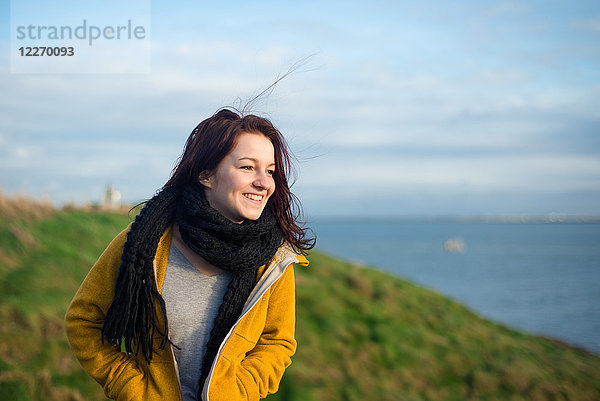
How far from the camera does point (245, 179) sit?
2605 mm

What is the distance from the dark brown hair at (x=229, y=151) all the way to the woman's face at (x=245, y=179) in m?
0.04

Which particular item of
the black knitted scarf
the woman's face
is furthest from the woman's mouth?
the black knitted scarf

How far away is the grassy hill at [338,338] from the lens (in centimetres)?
723

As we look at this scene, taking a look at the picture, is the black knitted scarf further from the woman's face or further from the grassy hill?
the grassy hill

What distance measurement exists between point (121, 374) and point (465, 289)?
52.8 m

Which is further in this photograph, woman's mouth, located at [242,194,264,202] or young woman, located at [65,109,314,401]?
woman's mouth, located at [242,194,264,202]

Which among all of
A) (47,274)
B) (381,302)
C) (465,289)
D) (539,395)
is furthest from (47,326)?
(465,289)

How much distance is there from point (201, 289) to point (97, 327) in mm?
523

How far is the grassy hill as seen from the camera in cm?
723

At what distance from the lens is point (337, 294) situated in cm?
1216

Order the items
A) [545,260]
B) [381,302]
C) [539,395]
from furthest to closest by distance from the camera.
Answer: [545,260] < [381,302] < [539,395]

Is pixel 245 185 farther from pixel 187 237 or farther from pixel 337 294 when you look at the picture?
pixel 337 294

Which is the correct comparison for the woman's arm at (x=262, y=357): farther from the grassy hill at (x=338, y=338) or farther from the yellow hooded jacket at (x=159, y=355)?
the grassy hill at (x=338, y=338)

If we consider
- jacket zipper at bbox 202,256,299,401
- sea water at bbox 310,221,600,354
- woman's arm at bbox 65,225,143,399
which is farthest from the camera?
sea water at bbox 310,221,600,354
